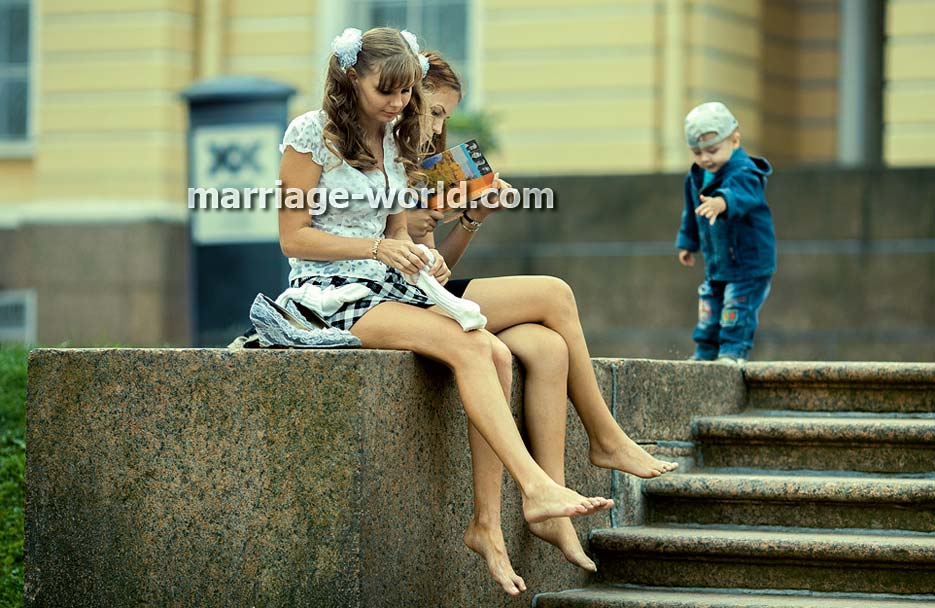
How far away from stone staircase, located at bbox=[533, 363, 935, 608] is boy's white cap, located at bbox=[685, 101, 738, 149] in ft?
3.76

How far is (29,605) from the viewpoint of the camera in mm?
4406

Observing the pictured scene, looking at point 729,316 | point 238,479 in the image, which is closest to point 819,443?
point 729,316

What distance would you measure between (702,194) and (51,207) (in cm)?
760

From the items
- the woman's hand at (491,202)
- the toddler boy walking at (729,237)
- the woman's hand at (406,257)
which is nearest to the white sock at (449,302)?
the woman's hand at (406,257)

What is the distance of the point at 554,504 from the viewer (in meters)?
4.30

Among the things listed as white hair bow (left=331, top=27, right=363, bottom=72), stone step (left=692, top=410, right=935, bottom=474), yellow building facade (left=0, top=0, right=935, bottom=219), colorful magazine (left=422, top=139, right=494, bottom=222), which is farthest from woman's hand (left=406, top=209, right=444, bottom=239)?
yellow building facade (left=0, top=0, right=935, bottom=219)

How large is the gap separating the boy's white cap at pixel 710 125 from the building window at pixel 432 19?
236 inches

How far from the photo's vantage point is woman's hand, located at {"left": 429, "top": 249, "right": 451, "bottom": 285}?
14.9ft

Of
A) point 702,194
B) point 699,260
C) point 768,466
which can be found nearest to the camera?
point 768,466

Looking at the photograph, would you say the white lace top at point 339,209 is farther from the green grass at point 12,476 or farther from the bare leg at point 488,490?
the green grass at point 12,476

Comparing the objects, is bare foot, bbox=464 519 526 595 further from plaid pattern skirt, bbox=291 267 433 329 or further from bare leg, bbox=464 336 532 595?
plaid pattern skirt, bbox=291 267 433 329

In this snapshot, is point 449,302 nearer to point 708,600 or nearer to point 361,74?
point 361,74

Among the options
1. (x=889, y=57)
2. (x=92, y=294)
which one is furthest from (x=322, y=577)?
(x=92, y=294)

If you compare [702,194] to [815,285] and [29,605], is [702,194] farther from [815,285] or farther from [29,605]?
[29,605]
